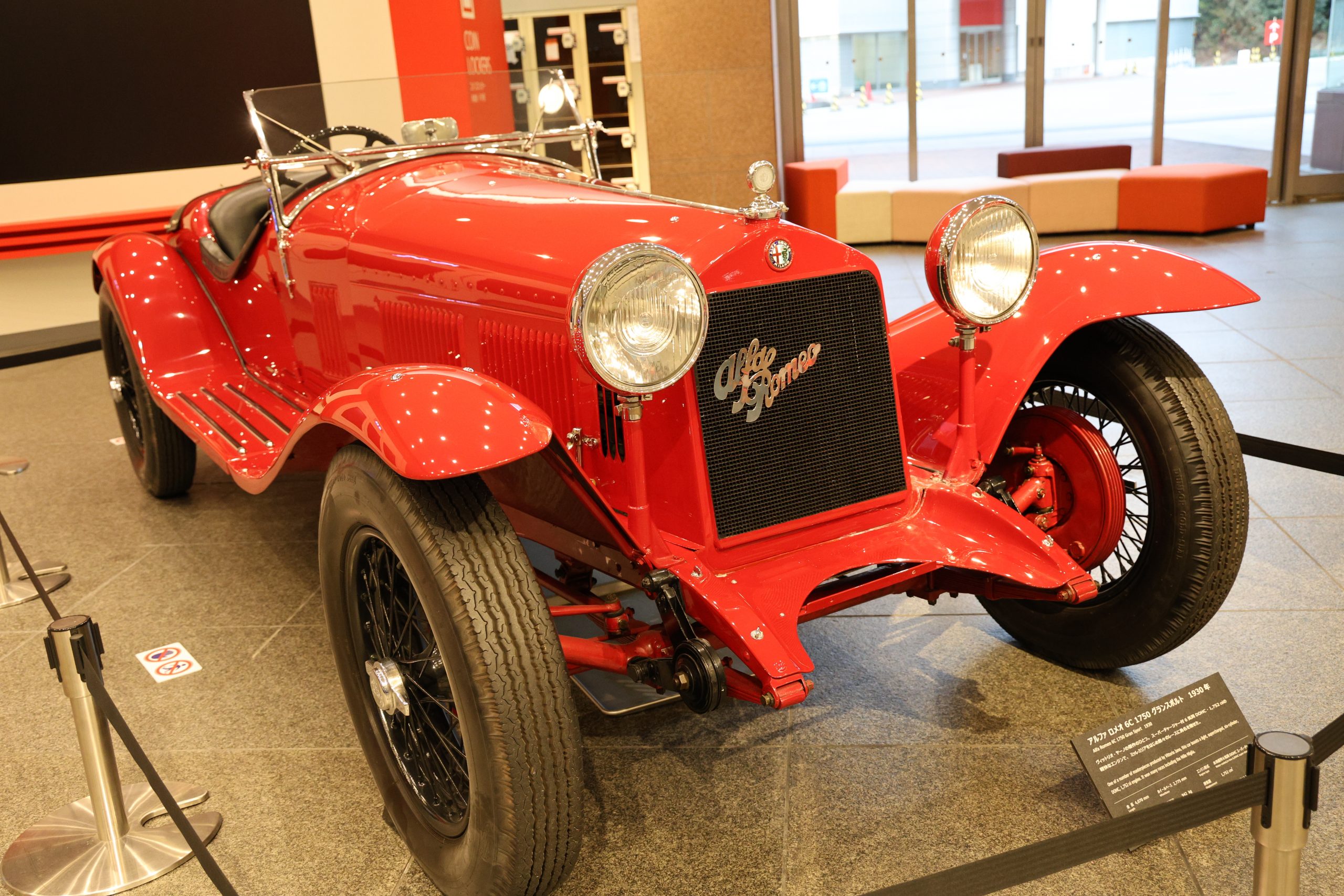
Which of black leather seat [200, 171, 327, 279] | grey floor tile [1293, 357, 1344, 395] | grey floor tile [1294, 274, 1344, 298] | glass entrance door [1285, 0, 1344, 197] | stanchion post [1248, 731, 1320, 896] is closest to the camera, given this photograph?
stanchion post [1248, 731, 1320, 896]

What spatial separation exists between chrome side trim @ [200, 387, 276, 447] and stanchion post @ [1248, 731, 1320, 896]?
265cm

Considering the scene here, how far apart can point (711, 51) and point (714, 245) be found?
27.7 feet

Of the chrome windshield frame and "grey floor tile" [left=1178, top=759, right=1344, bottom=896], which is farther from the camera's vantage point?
the chrome windshield frame

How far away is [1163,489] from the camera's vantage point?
242 cm

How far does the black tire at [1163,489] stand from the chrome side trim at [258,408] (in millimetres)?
2253

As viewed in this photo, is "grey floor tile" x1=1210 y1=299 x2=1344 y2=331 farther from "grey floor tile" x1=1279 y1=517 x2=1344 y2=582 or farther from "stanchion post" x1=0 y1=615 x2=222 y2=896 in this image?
"stanchion post" x1=0 y1=615 x2=222 y2=896

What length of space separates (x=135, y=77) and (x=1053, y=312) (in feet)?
24.0

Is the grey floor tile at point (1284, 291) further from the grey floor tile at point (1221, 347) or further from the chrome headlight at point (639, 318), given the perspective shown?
the chrome headlight at point (639, 318)

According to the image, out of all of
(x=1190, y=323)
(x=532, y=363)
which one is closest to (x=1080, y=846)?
(x=532, y=363)

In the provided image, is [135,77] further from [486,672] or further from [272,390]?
[486,672]

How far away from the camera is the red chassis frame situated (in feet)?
A: 6.29

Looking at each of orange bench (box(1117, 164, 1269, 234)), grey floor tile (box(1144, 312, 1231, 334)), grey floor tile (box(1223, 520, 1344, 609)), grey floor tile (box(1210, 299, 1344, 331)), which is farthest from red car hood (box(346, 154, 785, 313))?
orange bench (box(1117, 164, 1269, 234))

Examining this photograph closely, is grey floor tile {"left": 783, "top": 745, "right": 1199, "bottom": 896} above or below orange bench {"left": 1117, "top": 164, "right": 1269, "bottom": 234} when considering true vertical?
below

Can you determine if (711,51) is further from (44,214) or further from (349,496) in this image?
(349,496)
